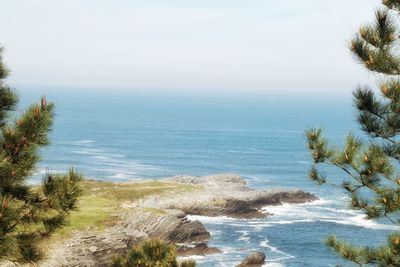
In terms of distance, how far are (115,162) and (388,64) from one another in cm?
11863

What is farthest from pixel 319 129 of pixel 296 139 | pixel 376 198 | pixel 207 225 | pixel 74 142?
pixel 296 139

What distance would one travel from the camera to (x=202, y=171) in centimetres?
12369

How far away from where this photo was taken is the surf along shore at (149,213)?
46188 millimetres

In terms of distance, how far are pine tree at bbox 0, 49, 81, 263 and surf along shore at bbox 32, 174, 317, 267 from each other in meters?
4.56

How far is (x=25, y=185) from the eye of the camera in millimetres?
15133

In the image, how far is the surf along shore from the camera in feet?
152

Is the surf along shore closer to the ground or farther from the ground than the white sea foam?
farther from the ground

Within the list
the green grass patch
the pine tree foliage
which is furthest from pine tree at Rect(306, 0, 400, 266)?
the green grass patch

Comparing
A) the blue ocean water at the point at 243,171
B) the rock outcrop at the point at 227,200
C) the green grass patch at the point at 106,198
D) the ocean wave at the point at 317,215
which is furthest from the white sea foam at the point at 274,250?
the rock outcrop at the point at 227,200

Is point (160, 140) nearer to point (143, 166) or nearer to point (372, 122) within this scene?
point (143, 166)

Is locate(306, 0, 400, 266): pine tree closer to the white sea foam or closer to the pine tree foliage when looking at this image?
the pine tree foliage

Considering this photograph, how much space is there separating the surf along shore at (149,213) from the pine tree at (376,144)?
8.60 metres

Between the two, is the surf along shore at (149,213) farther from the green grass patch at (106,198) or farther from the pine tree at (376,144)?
the pine tree at (376,144)

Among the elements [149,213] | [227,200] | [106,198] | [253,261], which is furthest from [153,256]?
[227,200]
